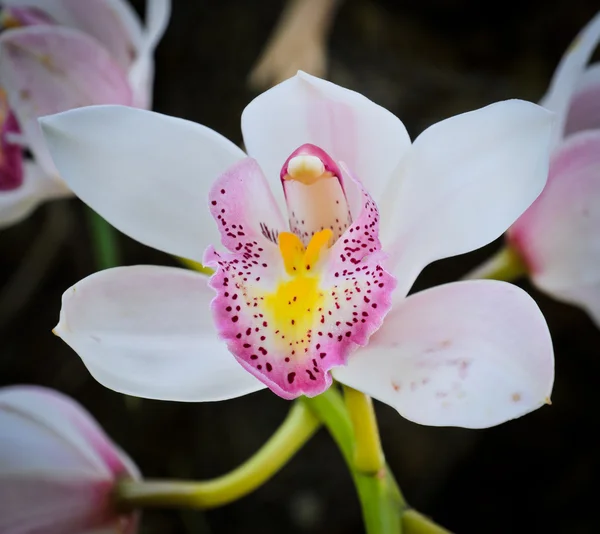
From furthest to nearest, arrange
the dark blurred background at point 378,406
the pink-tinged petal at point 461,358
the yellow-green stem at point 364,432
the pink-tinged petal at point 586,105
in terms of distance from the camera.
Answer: the dark blurred background at point 378,406, the pink-tinged petal at point 586,105, the yellow-green stem at point 364,432, the pink-tinged petal at point 461,358

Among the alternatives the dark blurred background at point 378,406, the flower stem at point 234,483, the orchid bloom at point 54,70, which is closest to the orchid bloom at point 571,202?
the flower stem at point 234,483

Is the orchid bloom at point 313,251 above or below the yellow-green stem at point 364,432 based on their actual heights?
above

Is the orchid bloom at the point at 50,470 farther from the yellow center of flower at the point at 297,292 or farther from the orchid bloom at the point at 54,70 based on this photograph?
the yellow center of flower at the point at 297,292

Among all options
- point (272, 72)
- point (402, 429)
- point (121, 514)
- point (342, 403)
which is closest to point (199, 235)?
point (342, 403)

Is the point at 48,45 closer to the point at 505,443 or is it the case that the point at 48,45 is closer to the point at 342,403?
the point at 342,403

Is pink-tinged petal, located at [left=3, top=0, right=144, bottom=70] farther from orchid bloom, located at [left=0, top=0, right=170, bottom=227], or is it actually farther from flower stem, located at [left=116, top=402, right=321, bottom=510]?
flower stem, located at [left=116, top=402, right=321, bottom=510]

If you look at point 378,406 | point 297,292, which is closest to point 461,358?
point 297,292

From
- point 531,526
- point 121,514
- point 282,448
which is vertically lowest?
point 531,526
